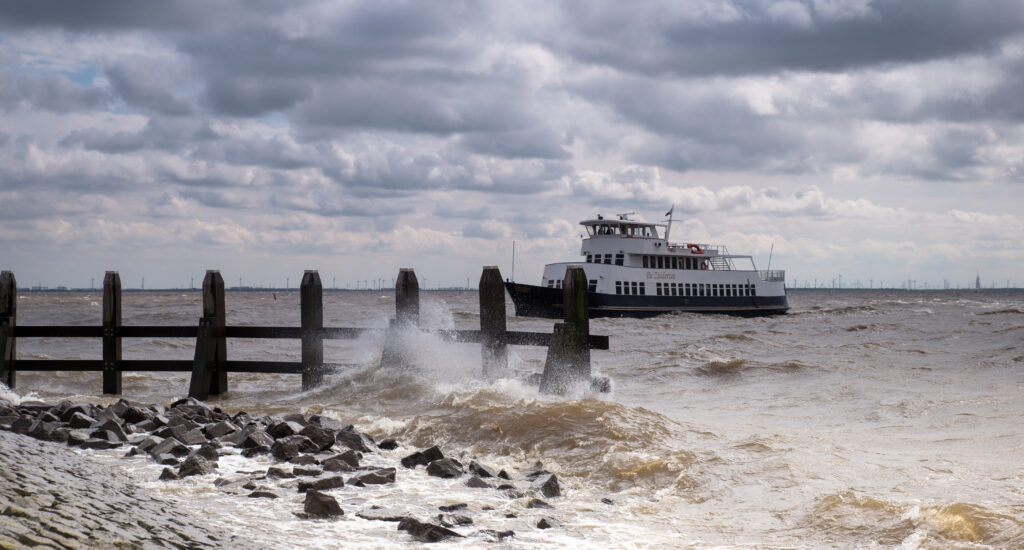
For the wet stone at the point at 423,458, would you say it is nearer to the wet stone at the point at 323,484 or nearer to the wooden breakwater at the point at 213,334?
the wet stone at the point at 323,484

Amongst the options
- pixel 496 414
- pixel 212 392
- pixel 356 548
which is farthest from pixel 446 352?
pixel 356 548

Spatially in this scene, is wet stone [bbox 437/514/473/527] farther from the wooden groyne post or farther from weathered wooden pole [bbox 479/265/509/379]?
the wooden groyne post

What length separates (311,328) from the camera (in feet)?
36.7

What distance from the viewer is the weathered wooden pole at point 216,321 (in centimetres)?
1120

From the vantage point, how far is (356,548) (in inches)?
179

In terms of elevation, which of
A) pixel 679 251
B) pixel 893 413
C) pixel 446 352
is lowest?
pixel 893 413

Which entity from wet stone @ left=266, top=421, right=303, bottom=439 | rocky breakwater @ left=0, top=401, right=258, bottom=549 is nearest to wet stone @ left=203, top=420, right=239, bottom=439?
wet stone @ left=266, top=421, right=303, bottom=439

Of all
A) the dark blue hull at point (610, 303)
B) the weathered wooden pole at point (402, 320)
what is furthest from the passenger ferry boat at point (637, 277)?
the weathered wooden pole at point (402, 320)

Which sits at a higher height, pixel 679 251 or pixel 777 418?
pixel 679 251

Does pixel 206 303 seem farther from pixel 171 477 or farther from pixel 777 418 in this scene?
pixel 777 418

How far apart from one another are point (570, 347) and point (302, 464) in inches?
149

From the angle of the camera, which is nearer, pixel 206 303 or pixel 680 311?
pixel 206 303

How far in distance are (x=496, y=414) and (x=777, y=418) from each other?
4.51 m

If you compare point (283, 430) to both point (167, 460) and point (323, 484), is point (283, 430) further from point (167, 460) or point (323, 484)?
point (323, 484)
